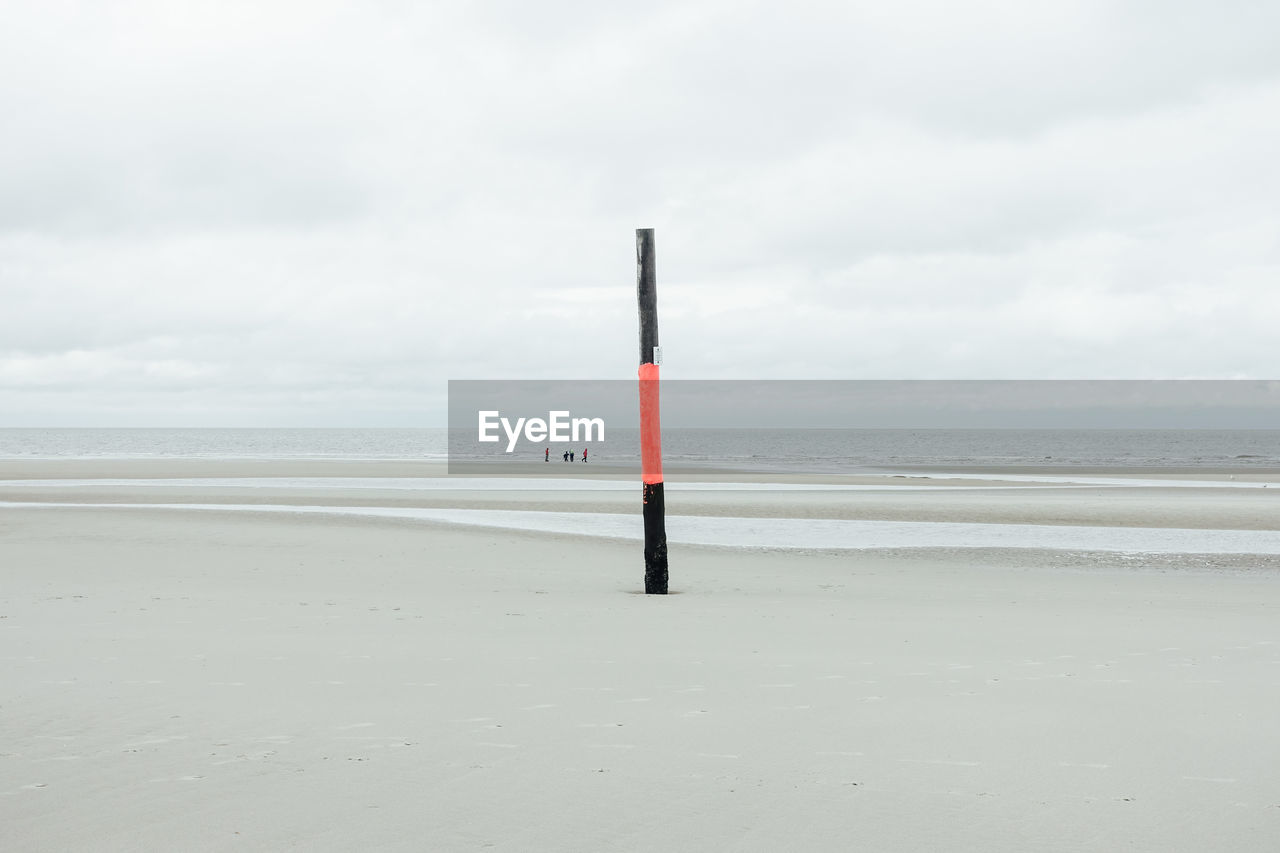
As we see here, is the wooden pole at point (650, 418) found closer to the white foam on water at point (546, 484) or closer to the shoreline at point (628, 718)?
the shoreline at point (628, 718)

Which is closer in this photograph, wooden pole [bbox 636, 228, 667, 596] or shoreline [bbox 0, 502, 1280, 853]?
shoreline [bbox 0, 502, 1280, 853]

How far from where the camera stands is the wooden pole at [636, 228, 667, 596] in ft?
39.1

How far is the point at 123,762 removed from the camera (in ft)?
16.4

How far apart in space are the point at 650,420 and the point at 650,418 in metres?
0.03

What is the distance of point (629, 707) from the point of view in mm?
6230

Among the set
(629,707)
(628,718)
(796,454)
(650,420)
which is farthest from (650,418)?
(796,454)

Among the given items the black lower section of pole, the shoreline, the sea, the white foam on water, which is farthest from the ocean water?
the shoreline

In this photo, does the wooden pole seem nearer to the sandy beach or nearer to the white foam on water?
the sandy beach

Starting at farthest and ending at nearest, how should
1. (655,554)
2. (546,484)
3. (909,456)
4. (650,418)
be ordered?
(909,456), (546,484), (655,554), (650,418)

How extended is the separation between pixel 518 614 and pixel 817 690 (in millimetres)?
4560

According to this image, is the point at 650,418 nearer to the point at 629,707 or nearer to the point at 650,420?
the point at 650,420

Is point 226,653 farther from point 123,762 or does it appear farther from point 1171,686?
point 1171,686

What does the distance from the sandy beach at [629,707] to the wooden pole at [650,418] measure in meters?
0.71

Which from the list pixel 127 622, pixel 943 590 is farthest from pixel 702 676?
pixel 943 590
